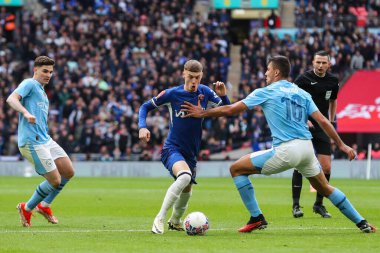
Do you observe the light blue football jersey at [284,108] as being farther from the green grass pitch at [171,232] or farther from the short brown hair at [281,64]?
the green grass pitch at [171,232]

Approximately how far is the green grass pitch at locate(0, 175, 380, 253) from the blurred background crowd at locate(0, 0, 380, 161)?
29.6 feet

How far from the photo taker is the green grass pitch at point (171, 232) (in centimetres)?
1083

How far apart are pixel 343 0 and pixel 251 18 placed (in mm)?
3831

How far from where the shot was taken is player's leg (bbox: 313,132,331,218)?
15.6 metres

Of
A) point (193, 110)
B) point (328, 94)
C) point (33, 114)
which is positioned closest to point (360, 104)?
point (328, 94)

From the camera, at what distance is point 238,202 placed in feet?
63.0

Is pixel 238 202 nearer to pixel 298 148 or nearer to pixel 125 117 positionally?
pixel 298 148

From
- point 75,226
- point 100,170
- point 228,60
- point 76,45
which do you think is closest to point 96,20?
point 76,45

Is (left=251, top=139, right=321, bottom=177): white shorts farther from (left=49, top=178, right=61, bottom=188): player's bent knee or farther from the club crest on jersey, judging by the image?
(left=49, top=178, right=61, bottom=188): player's bent knee

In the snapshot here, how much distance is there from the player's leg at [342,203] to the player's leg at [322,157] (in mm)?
3285

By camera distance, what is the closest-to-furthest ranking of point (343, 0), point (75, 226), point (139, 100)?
point (75, 226), point (139, 100), point (343, 0)

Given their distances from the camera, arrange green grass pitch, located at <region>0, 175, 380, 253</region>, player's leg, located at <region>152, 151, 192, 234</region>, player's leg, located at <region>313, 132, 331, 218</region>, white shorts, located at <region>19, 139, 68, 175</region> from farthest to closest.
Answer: player's leg, located at <region>313, 132, 331, 218</region>, white shorts, located at <region>19, 139, 68, 175</region>, player's leg, located at <region>152, 151, 192, 234</region>, green grass pitch, located at <region>0, 175, 380, 253</region>

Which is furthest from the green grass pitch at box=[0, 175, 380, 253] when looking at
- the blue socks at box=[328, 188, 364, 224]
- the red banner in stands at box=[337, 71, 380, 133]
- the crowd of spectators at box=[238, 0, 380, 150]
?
the crowd of spectators at box=[238, 0, 380, 150]

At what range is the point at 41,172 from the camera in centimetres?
1365
